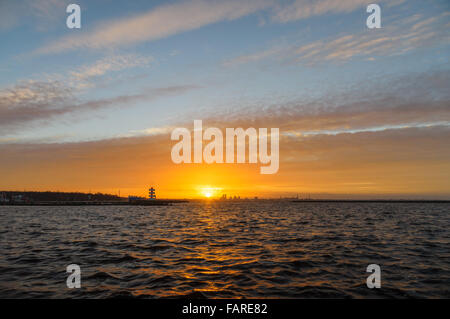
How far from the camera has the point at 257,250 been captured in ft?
71.4

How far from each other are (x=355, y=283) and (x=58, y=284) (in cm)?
1505

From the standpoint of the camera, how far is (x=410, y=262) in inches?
706

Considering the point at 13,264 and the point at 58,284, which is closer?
the point at 58,284

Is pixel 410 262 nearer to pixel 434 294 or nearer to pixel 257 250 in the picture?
pixel 434 294

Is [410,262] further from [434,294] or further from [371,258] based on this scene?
[434,294]

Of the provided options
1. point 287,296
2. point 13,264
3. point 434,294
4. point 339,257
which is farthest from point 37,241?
point 434,294
